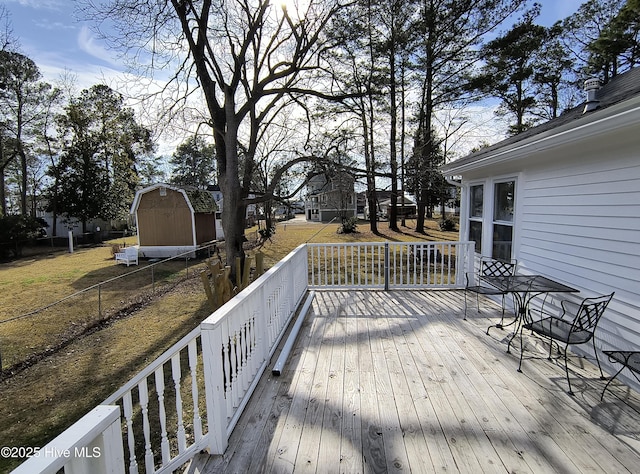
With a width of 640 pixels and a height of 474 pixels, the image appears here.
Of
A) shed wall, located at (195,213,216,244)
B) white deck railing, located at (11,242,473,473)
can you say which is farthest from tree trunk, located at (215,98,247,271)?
shed wall, located at (195,213,216,244)

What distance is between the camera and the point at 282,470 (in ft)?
5.78

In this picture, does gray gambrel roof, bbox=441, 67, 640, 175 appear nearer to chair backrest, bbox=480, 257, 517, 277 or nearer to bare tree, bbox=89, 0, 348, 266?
chair backrest, bbox=480, 257, 517, 277

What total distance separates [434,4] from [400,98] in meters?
3.55

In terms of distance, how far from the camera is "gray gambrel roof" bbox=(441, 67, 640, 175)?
2615 mm

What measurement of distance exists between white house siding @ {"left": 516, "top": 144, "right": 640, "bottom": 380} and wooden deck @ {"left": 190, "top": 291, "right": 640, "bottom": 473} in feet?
2.34

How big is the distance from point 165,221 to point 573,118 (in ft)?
43.7

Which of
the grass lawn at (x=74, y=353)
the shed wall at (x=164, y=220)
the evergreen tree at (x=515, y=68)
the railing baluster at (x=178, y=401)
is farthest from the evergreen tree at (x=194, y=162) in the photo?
the evergreen tree at (x=515, y=68)

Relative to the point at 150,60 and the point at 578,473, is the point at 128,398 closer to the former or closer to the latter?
the point at 578,473

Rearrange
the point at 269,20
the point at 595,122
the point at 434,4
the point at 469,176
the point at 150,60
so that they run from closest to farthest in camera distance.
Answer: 1. the point at 595,122
2. the point at 469,176
3. the point at 150,60
4. the point at 269,20
5. the point at 434,4

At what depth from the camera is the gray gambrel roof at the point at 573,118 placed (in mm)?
2615

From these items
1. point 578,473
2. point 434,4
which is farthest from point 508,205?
point 434,4

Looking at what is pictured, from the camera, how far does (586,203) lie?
3004 millimetres

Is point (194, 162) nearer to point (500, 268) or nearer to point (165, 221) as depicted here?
point (165, 221)

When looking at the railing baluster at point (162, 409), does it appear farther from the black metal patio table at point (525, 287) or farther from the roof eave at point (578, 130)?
the roof eave at point (578, 130)
